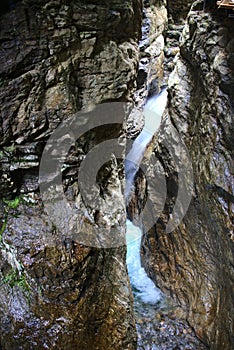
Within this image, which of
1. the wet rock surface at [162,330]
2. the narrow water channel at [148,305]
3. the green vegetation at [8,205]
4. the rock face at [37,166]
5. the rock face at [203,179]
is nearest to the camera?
the rock face at [37,166]

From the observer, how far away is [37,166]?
17.6 feet

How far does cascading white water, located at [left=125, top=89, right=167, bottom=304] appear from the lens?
364 inches

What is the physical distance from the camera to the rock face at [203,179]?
5.80m

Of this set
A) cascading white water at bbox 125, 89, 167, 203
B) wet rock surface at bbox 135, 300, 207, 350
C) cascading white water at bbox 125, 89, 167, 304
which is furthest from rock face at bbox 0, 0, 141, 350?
cascading white water at bbox 125, 89, 167, 203

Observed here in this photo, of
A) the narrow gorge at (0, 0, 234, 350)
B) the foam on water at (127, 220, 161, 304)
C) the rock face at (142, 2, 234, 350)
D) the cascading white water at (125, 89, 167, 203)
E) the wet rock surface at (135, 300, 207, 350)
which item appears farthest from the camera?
the cascading white water at (125, 89, 167, 203)

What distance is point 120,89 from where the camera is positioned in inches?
239

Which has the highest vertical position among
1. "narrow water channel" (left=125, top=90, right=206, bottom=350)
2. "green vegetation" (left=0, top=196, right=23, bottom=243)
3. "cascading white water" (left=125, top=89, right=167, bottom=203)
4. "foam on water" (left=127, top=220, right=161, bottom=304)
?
"green vegetation" (left=0, top=196, right=23, bottom=243)

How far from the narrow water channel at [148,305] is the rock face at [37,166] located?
6.49 feet

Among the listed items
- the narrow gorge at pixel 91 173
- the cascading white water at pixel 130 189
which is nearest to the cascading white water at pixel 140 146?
the cascading white water at pixel 130 189

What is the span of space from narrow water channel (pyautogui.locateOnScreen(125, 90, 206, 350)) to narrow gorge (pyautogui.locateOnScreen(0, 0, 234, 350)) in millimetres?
55

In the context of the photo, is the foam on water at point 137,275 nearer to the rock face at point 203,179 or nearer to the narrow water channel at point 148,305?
the narrow water channel at point 148,305

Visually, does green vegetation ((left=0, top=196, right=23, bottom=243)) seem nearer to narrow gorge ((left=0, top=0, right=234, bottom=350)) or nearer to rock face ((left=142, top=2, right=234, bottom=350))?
narrow gorge ((left=0, top=0, right=234, bottom=350))

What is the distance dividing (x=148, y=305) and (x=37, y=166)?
17.9ft

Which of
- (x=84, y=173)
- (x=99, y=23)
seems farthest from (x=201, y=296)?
(x=99, y=23)
